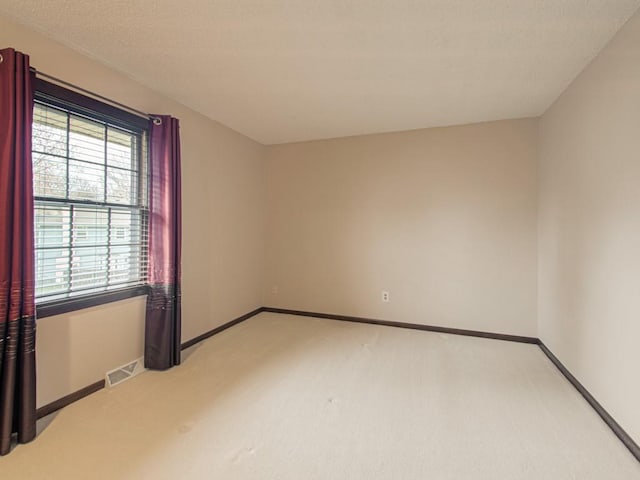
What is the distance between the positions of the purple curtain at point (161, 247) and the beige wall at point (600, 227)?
310cm

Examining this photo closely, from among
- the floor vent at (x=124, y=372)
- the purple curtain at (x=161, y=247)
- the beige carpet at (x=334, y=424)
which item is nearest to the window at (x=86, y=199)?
the purple curtain at (x=161, y=247)

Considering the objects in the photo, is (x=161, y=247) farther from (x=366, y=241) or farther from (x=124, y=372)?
(x=366, y=241)

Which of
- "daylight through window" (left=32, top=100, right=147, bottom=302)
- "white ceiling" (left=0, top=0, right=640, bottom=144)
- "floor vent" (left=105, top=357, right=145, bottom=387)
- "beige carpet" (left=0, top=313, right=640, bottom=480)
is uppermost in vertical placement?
"white ceiling" (left=0, top=0, right=640, bottom=144)

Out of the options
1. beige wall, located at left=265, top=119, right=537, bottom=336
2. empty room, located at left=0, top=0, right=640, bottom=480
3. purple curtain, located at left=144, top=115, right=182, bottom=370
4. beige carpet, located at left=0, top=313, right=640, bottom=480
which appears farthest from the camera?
beige wall, located at left=265, top=119, right=537, bottom=336

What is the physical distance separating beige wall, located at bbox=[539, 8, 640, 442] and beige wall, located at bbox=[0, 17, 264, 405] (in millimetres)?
3299

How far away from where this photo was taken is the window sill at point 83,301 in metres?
1.93

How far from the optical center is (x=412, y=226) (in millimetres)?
3697

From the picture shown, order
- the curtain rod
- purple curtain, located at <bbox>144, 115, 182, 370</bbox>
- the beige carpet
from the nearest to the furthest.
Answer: the beige carpet → the curtain rod → purple curtain, located at <bbox>144, 115, 182, 370</bbox>

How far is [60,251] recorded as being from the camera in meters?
2.02

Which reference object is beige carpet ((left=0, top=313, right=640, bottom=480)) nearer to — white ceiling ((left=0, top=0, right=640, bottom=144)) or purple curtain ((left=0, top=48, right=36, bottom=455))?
purple curtain ((left=0, top=48, right=36, bottom=455))

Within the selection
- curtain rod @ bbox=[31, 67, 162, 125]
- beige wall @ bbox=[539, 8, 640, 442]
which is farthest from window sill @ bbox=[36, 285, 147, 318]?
beige wall @ bbox=[539, 8, 640, 442]

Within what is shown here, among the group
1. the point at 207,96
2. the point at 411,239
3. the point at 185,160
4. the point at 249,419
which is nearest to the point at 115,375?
the point at 249,419

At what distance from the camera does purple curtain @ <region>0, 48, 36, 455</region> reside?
5.33 ft

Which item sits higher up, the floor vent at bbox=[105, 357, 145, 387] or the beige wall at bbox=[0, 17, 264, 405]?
the beige wall at bbox=[0, 17, 264, 405]
